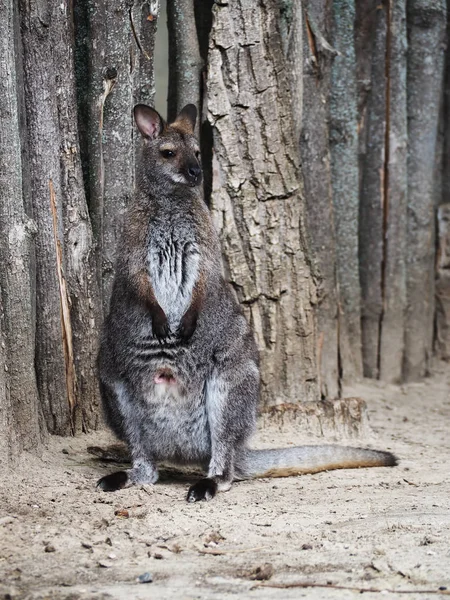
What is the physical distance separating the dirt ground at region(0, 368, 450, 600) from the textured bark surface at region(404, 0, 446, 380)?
2.07 m

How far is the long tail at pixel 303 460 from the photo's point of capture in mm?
4949

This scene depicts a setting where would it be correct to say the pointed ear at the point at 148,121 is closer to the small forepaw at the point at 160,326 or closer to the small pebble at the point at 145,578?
the small forepaw at the point at 160,326

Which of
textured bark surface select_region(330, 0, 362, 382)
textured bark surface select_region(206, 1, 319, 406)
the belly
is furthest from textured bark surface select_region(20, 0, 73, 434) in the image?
textured bark surface select_region(330, 0, 362, 382)

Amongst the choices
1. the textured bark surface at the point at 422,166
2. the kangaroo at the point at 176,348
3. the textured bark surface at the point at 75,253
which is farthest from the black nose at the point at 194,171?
the textured bark surface at the point at 422,166

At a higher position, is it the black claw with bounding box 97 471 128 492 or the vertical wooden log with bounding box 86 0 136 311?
Answer: the vertical wooden log with bounding box 86 0 136 311

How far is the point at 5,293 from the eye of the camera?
14.8ft

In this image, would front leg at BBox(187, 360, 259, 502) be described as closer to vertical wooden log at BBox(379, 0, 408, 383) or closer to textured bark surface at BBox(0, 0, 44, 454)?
textured bark surface at BBox(0, 0, 44, 454)

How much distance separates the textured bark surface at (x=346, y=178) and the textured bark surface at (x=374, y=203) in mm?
167

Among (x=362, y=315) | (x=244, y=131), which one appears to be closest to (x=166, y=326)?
(x=244, y=131)

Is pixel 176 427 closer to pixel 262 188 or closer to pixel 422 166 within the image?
pixel 262 188

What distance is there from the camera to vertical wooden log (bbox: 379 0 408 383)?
686 centimetres

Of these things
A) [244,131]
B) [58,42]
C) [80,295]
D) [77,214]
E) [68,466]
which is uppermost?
[58,42]

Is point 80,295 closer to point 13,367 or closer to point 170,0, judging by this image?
point 13,367

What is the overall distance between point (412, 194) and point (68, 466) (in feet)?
12.1
